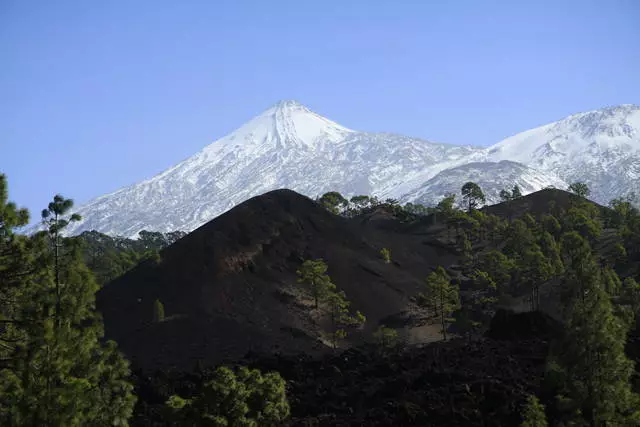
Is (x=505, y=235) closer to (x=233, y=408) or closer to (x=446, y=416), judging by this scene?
(x=446, y=416)

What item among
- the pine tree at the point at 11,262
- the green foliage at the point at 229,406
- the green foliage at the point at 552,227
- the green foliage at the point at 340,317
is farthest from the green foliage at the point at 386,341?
the green foliage at the point at 552,227

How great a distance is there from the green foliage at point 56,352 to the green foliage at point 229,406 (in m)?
2.97

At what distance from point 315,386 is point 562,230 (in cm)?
7309

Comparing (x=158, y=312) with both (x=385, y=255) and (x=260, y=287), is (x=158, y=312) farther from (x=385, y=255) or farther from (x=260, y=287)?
(x=385, y=255)

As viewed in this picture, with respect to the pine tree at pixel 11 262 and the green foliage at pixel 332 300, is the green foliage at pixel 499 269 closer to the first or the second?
the green foliage at pixel 332 300

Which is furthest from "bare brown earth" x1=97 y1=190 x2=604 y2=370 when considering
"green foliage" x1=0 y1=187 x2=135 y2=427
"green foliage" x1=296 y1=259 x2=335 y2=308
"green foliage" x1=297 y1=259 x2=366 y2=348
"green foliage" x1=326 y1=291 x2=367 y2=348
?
"green foliage" x1=0 y1=187 x2=135 y2=427

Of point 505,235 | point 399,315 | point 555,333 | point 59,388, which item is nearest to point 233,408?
point 59,388

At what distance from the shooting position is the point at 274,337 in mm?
81125

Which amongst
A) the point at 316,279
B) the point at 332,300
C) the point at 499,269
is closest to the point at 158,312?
the point at 316,279

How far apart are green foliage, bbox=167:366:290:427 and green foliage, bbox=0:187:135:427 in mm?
2973

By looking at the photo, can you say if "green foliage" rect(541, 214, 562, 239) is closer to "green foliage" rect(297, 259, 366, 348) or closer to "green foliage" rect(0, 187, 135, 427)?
"green foliage" rect(297, 259, 366, 348)

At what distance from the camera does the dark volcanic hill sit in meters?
78.6

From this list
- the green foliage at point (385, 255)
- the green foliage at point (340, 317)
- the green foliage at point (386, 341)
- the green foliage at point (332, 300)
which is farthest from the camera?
the green foliage at point (385, 255)

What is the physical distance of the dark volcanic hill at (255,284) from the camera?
78.6m
